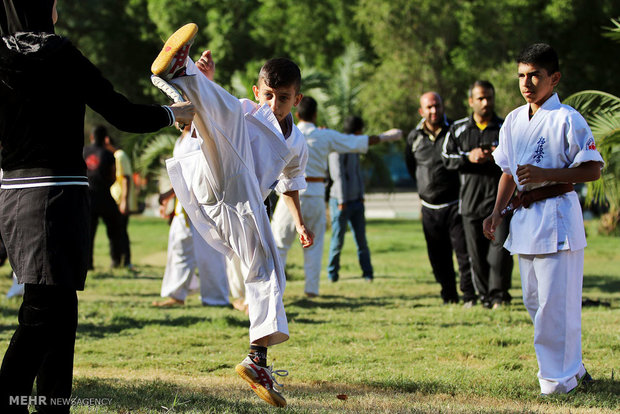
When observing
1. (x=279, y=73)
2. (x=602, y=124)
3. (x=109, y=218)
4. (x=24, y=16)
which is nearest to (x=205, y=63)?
(x=279, y=73)

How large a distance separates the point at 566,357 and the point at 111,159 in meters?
8.69

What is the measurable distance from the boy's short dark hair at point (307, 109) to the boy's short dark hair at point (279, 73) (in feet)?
14.6

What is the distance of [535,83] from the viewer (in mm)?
4973

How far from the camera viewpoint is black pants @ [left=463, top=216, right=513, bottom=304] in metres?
8.47

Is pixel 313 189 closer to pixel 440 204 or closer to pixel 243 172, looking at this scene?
pixel 440 204

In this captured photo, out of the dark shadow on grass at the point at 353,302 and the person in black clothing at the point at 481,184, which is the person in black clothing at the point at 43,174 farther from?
the person in black clothing at the point at 481,184

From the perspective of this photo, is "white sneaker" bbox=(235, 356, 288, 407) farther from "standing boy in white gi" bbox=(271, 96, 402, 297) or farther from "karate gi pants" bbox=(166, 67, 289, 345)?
"standing boy in white gi" bbox=(271, 96, 402, 297)

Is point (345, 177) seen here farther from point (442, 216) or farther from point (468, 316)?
point (468, 316)

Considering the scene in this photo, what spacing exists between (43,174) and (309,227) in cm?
598

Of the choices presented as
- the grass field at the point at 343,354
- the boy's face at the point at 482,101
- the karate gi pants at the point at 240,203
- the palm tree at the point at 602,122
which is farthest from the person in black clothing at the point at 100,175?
the karate gi pants at the point at 240,203

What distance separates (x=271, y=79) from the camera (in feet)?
16.2

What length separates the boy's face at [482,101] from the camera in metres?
8.44

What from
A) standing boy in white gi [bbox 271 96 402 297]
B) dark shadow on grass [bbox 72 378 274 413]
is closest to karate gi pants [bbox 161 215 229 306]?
standing boy in white gi [bbox 271 96 402 297]

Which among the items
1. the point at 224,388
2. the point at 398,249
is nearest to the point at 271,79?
the point at 224,388
